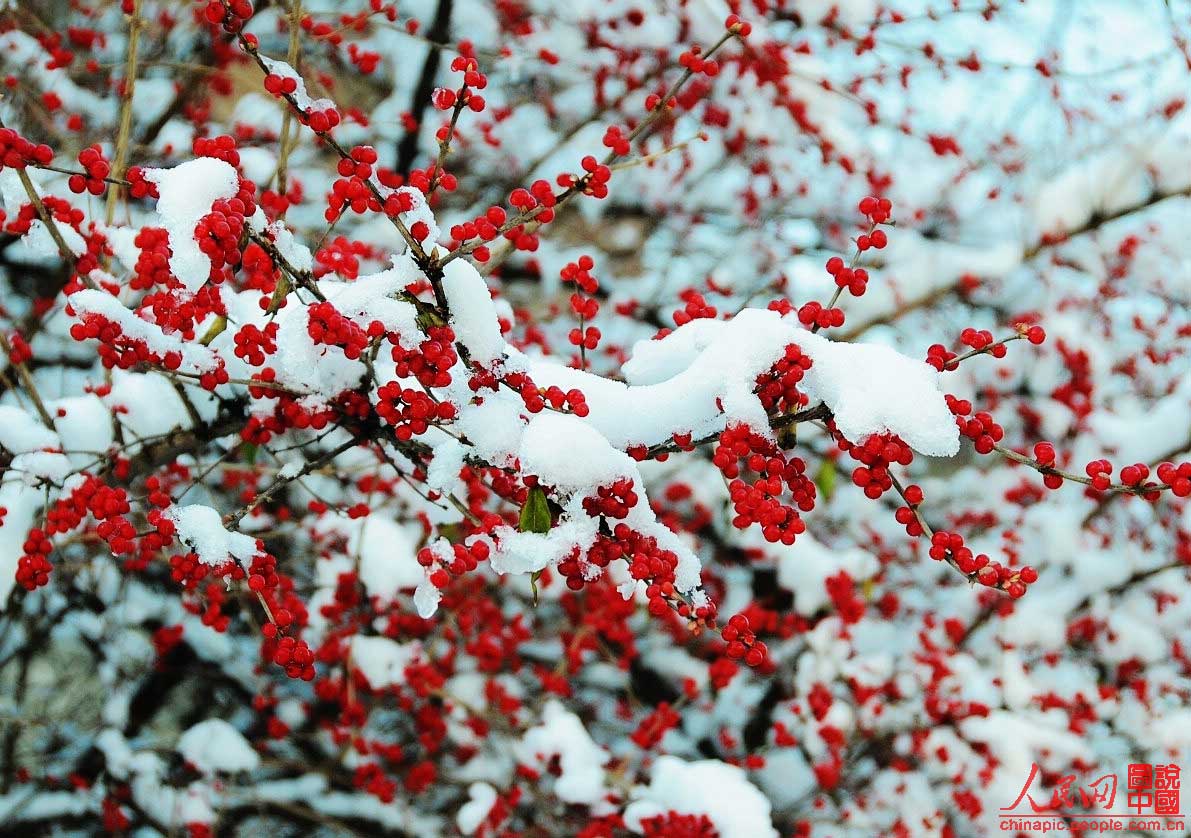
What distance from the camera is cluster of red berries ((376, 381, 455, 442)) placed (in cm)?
153

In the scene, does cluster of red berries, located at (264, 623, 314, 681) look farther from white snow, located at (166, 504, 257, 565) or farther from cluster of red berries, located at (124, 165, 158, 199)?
cluster of red berries, located at (124, 165, 158, 199)

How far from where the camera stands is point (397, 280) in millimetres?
1456

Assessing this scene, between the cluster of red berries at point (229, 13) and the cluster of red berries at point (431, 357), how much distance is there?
1.73 ft

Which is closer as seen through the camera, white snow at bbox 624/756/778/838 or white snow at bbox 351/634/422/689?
white snow at bbox 624/756/778/838

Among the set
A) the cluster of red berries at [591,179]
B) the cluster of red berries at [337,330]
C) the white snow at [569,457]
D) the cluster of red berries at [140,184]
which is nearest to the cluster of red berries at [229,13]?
the cluster of red berries at [140,184]

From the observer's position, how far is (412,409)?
1.52 metres

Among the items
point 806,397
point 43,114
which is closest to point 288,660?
point 806,397

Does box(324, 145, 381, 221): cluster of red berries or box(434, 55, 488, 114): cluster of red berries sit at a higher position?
box(434, 55, 488, 114): cluster of red berries

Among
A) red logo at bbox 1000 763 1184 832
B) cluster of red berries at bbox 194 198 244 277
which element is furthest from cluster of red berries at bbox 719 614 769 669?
red logo at bbox 1000 763 1184 832

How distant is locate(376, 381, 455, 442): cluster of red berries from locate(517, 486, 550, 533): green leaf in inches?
7.9

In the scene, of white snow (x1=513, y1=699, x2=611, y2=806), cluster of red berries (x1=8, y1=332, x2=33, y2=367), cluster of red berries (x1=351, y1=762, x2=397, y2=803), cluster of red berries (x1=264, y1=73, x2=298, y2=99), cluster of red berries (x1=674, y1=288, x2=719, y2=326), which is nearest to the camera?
cluster of red berries (x1=264, y1=73, x2=298, y2=99)

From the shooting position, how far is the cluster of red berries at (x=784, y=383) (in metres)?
1.45

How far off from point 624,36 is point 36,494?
3.38m

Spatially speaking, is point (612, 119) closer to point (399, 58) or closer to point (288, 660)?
point (399, 58)
